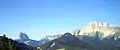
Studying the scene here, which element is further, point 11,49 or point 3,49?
point 3,49

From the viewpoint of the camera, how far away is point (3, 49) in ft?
530

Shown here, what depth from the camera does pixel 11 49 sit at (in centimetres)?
→ 14888

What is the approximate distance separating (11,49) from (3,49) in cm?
1458
